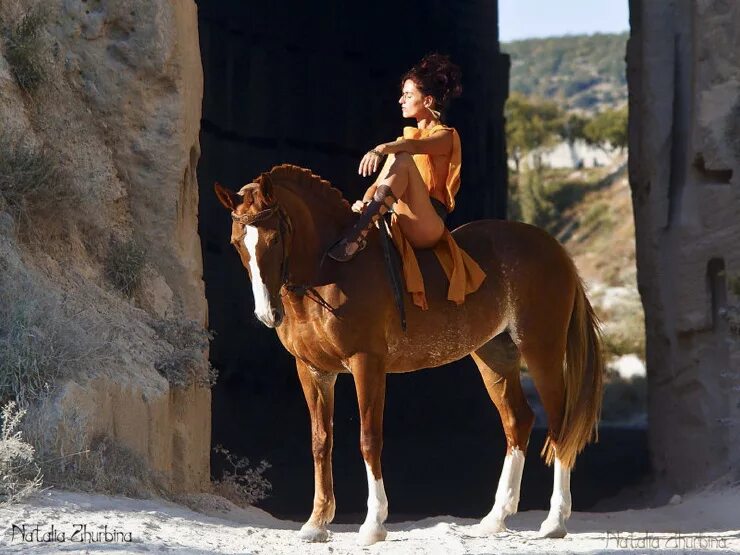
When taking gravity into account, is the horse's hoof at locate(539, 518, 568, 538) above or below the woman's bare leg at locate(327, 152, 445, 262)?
below

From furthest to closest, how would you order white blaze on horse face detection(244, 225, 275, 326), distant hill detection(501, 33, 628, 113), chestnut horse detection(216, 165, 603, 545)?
distant hill detection(501, 33, 628, 113), chestnut horse detection(216, 165, 603, 545), white blaze on horse face detection(244, 225, 275, 326)

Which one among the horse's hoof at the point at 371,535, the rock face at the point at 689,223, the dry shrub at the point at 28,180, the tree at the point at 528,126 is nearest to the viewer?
the horse's hoof at the point at 371,535

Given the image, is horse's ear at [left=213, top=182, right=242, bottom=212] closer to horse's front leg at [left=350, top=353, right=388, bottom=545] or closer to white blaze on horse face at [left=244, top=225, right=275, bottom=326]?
white blaze on horse face at [left=244, top=225, right=275, bottom=326]

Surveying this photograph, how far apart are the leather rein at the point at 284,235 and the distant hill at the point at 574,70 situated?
6453cm

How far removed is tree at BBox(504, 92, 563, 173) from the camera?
170 feet

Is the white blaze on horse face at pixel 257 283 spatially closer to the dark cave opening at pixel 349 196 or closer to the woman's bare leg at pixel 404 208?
the woman's bare leg at pixel 404 208

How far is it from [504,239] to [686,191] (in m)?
5.05

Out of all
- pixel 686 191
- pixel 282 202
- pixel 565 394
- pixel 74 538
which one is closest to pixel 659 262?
pixel 686 191

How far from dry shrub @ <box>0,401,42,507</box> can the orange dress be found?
2.08m

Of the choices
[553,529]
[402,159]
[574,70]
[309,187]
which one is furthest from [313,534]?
[574,70]

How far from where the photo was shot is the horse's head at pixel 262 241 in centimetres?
603

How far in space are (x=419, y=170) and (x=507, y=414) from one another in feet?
4.91

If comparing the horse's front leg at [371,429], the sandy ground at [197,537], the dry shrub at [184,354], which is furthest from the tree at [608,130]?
the horse's front leg at [371,429]

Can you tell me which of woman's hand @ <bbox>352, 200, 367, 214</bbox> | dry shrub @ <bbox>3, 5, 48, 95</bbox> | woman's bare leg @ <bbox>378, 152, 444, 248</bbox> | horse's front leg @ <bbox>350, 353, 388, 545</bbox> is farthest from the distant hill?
horse's front leg @ <bbox>350, 353, 388, 545</bbox>
